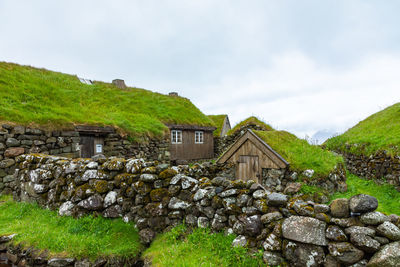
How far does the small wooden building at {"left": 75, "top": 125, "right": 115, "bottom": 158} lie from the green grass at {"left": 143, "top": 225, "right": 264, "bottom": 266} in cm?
1118

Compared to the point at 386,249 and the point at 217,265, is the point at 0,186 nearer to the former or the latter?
the point at 217,265

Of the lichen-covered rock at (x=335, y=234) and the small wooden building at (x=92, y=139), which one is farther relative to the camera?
the small wooden building at (x=92, y=139)

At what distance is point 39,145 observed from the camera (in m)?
10.7

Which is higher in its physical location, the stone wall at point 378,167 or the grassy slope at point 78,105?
the grassy slope at point 78,105

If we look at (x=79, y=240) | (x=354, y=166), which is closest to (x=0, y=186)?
(x=79, y=240)

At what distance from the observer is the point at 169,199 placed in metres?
4.86

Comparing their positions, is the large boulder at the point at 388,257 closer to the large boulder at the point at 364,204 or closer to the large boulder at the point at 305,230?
the large boulder at the point at 364,204

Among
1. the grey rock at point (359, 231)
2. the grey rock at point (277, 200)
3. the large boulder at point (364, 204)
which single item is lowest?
the grey rock at point (359, 231)

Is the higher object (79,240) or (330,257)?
(330,257)

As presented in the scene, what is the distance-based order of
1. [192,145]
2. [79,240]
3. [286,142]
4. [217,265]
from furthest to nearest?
[192,145] < [286,142] < [79,240] < [217,265]

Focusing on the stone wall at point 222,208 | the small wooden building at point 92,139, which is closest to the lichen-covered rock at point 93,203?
the stone wall at point 222,208

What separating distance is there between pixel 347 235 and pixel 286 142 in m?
7.73

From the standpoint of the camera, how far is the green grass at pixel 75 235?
4.43m

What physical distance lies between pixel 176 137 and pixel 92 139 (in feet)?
32.0
